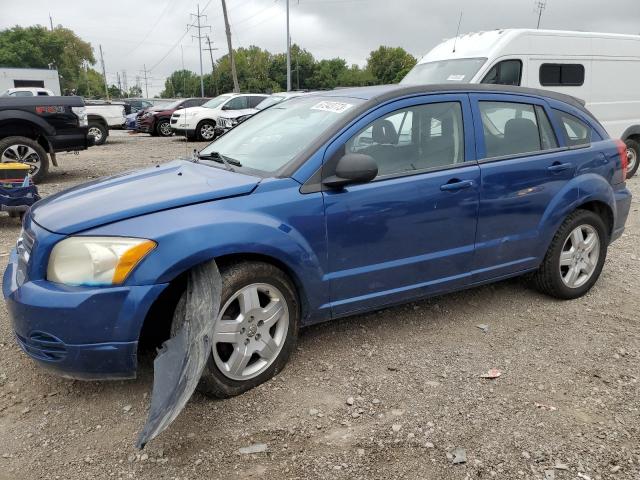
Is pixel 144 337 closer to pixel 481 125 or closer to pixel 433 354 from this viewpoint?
pixel 433 354

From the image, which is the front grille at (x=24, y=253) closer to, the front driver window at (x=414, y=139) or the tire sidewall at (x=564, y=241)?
the front driver window at (x=414, y=139)

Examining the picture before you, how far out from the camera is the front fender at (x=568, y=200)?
3994 millimetres

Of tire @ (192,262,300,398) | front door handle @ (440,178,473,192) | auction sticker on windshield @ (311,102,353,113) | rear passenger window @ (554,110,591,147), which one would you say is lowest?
tire @ (192,262,300,398)

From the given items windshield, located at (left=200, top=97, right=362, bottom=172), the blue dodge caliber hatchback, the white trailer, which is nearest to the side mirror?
the blue dodge caliber hatchback

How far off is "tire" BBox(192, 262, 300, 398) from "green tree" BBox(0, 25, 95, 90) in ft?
260

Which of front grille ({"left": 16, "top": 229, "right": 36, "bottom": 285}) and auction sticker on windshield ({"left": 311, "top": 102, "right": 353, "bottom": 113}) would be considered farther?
auction sticker on windshield ({"left": 311, "top": 102, "right": 353, "bottom": 113})

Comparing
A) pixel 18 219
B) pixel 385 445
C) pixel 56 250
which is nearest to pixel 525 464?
pixel 385 445

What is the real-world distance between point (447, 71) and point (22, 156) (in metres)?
7.13

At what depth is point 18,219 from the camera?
6.93 meters

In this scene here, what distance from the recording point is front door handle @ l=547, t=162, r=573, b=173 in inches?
157

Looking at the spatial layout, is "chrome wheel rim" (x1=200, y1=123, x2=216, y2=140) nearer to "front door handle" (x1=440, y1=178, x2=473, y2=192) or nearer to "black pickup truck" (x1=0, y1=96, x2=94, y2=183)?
"black pickup truck" (x1=0, y1=96, x2=94, y2=183)

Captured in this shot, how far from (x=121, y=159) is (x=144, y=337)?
37.8ft

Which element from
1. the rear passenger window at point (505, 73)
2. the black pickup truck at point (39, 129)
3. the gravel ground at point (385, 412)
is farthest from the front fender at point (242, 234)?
the black pickup truck at point (39, 129)

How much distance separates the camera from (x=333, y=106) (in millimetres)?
3537
